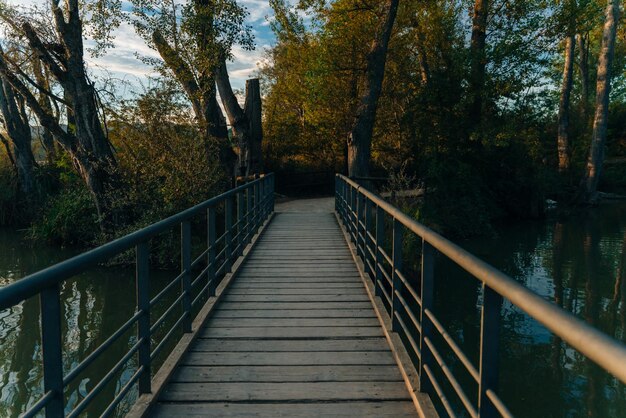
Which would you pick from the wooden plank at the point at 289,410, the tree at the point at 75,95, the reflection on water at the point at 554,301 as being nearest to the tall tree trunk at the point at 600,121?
the reflection on water at the point at 554,301

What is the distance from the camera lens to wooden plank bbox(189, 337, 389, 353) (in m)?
4.02

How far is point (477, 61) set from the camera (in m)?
19.2

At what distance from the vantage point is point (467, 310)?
398 inches

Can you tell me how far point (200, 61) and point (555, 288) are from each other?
11196mm

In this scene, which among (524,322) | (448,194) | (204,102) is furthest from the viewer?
(448,194)

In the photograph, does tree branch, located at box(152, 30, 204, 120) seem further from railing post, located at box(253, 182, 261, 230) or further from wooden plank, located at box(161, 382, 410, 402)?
wooden plank, located at box(161, 382, 410, 402)

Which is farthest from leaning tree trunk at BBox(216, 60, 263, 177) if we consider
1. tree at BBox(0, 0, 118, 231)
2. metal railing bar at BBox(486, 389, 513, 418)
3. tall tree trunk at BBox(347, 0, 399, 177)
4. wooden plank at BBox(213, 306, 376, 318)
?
metal railing bar at BBox(486, 389, 513, 418)

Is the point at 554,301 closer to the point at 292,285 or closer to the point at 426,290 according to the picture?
the point at 292,285

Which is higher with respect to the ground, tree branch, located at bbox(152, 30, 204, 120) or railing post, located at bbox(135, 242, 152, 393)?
tree branch, located at bbox(152, 30, 204, 120)


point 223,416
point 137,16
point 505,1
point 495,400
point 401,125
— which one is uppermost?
point 505,1

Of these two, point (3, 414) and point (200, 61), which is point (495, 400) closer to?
point (3, 414)

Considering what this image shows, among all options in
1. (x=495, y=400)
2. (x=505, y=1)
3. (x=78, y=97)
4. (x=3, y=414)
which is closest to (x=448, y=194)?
(x=505, y=1)

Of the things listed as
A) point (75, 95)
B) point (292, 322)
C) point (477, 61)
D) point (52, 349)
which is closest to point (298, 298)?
point (292, 322)

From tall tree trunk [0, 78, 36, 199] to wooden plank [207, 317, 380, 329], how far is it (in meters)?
A: 17.8
